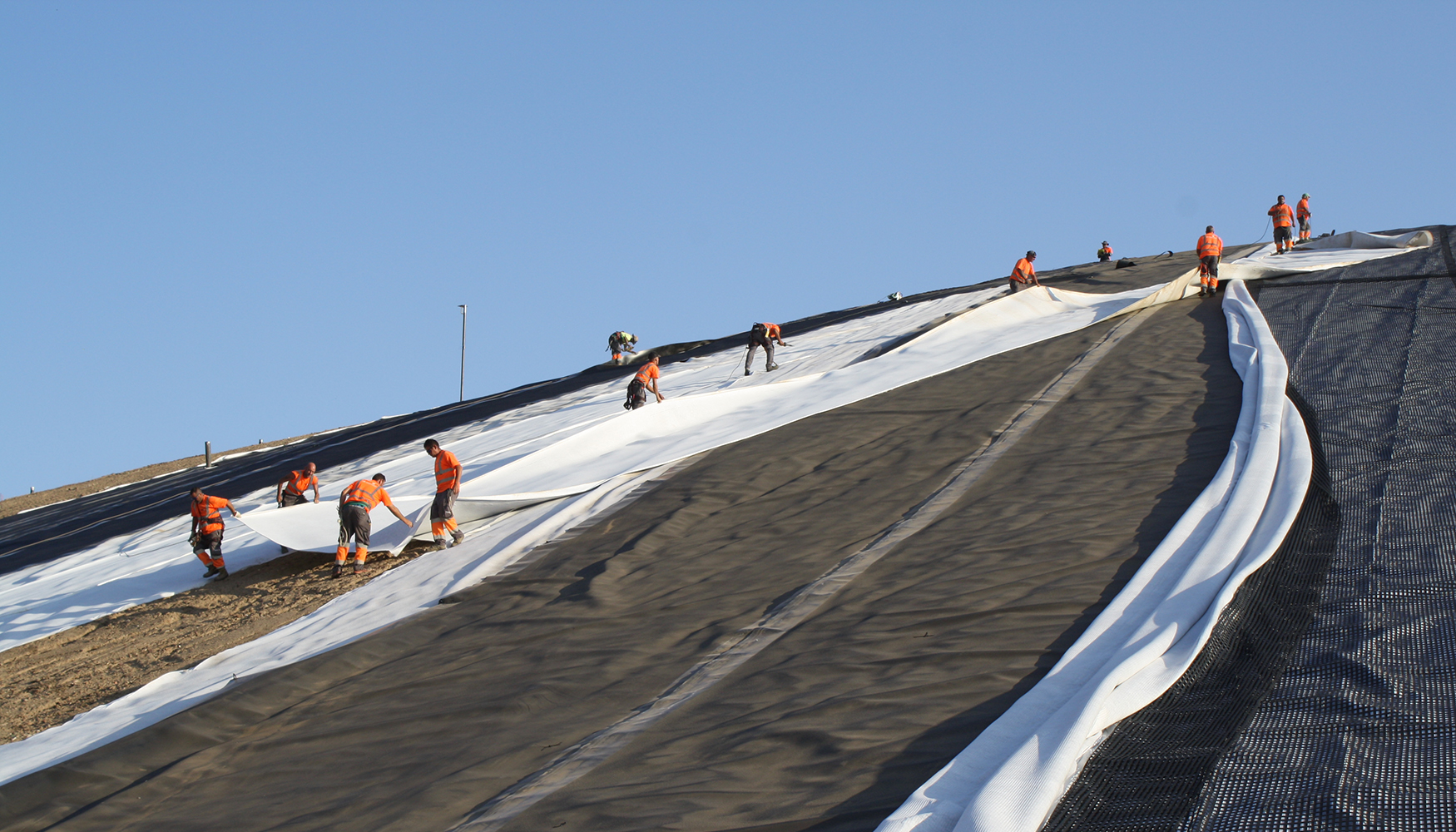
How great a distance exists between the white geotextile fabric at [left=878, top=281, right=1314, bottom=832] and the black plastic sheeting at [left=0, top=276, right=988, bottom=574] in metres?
13.1

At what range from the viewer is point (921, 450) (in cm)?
870

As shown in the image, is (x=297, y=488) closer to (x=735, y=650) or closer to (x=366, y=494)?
(x=366, y=494)

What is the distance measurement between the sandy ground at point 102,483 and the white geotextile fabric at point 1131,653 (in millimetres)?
21363

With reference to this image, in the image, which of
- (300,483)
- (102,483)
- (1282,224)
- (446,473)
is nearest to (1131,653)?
(446,473)

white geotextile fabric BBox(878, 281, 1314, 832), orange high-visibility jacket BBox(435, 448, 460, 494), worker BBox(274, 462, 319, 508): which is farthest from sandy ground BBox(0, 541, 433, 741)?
white geotextile fabric BBox(878, 281, 1314, 832)

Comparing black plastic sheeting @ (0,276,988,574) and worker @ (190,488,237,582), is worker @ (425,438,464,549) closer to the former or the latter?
worker @ (190,488,237,582)

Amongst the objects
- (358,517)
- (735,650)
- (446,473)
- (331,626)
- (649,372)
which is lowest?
(331,626)

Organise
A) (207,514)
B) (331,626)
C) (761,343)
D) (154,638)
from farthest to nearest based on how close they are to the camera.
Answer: (761,343)
(207,514)
(154,638)
(331,626)

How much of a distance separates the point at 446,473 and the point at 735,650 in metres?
4.57

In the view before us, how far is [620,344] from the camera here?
21734mm

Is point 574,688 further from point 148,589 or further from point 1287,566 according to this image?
point 148,589

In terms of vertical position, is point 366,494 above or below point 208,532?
above

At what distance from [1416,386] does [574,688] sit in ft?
21.6

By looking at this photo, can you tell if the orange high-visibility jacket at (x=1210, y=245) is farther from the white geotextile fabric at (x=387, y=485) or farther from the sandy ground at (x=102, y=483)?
the sandy ground at (x=102, y=483)
